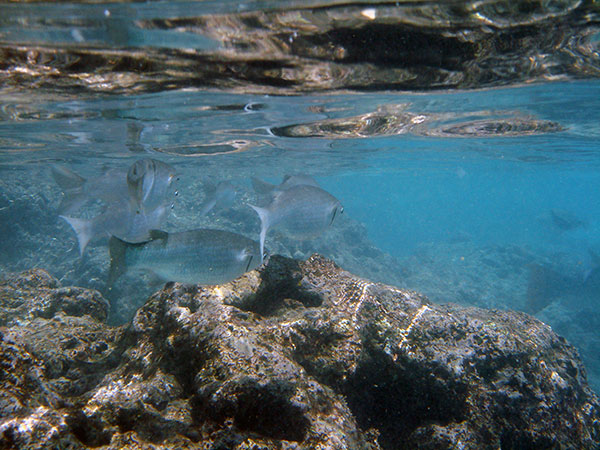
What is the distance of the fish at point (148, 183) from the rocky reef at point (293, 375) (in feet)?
3.71

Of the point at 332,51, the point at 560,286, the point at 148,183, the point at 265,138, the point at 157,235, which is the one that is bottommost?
the point at 560,286

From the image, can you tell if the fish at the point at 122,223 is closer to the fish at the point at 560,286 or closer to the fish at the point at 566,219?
the fish at the point at 560,286

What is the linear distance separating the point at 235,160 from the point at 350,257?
33.4 ft

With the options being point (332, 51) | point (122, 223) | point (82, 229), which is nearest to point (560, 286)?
point (332, 51)

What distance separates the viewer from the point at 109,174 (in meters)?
6.57

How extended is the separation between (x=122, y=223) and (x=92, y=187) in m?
2.23

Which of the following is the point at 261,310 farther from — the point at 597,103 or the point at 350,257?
the point at 350,257

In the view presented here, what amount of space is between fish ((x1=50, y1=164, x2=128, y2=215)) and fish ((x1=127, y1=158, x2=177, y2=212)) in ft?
5.15

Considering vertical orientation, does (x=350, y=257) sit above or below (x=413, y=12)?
below

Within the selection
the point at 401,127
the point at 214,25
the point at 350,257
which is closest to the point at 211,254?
the point at 214,25

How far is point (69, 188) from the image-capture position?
7.78 m

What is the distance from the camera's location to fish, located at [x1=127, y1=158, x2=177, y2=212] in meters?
4.02

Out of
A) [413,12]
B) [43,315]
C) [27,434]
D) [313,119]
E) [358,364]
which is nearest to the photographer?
[27,434]

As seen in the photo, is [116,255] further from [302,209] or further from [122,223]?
[302,209]
